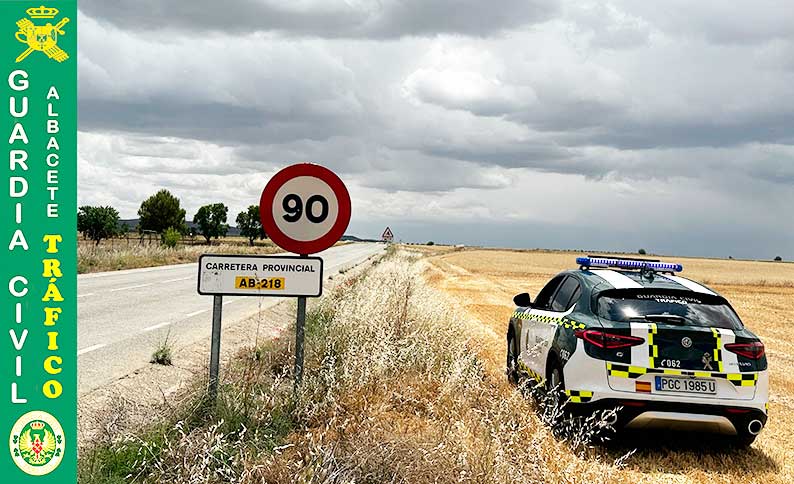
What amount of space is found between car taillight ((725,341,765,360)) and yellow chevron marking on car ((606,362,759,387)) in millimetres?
160

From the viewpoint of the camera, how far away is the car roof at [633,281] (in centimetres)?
741

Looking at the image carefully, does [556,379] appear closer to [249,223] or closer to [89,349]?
[89,349]

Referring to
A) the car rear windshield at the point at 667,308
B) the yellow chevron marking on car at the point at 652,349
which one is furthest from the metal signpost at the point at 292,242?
the yellow chevron marking on car at the point at 652,349

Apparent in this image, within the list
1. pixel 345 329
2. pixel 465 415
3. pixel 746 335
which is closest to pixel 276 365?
pixel 345 329

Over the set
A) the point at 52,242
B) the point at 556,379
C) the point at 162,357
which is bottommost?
the point at 162,357

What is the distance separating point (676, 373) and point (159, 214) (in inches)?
4449

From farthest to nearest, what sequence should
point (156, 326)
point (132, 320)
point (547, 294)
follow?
1. point (132, 320)
2. point (156, 326)
3. point (547, 294)

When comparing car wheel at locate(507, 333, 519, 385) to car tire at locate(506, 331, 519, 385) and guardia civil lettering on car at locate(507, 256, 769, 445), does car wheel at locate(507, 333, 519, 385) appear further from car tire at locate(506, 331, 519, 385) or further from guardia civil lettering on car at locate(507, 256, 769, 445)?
guardia civil lettering on car at locate(507, 256, 769, 445)

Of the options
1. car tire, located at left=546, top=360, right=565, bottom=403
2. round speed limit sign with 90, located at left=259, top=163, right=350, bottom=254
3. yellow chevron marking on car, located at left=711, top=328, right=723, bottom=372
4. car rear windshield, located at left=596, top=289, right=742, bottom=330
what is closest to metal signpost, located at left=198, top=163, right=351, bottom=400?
round speed limit sign with 90, located at left=259, top=163, right=350, bottom=254

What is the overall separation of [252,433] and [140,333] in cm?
822

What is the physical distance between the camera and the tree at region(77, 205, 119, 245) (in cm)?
8700

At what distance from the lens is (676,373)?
6.66 metres

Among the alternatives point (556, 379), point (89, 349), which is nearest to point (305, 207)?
point (556, 379)

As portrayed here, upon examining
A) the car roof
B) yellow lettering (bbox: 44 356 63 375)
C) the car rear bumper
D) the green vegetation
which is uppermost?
the car roof
